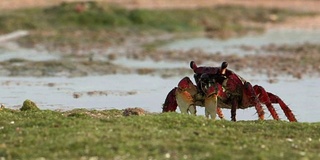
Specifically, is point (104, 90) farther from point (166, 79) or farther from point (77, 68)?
point (77, 68)

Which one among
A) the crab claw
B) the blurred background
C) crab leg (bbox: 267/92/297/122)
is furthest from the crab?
the blurred background

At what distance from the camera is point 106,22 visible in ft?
121

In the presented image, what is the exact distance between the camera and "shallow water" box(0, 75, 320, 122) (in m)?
16.5

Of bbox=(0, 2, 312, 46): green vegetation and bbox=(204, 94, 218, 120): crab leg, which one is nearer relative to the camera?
bbox=(204, 94, 218, 120): crab leg

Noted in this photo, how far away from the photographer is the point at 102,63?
24.8 meters

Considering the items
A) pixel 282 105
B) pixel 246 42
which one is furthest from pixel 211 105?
pixel 246 42

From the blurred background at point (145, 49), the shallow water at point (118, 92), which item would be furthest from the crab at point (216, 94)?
the blurred background at point (145, 49)

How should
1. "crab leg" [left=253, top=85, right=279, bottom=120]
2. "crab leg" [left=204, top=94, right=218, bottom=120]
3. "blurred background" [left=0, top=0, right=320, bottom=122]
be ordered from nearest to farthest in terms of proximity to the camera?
"crab leg" [left=204, top=94, right=218, bottom=120] → "crab leg" [left=253, top=85, right=279, bottom=120] → "blurred background" [left=0, top=0, right=320, bottom=122]

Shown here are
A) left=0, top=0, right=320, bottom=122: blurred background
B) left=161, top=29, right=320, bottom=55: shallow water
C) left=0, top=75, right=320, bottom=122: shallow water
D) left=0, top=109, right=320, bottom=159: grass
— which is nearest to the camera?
left=0, top=109, right=320, bottom=159: grass

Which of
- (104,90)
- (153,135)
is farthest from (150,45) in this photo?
(153,135)

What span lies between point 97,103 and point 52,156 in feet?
24.2

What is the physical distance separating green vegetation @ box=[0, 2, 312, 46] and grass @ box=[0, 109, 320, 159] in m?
19.3

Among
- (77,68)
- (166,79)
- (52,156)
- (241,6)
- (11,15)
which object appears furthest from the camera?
(241,6)

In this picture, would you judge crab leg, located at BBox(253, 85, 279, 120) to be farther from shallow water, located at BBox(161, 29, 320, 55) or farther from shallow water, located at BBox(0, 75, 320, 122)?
shallow water, located at BBox(161, 29, 320, 55)
